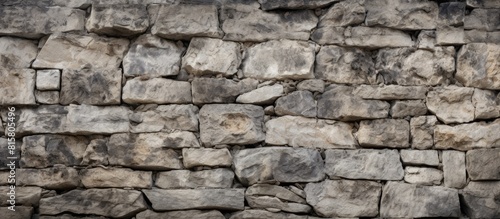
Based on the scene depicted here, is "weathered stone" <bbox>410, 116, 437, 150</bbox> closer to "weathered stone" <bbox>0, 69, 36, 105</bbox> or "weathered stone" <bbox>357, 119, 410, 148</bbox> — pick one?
"weathered stone" <bbox>357, 119, 410, 148</bbox>

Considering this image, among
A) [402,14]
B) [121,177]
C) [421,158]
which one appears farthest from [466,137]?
[121,177]

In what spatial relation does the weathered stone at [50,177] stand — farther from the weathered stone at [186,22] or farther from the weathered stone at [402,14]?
the weathered stone at [402,14]

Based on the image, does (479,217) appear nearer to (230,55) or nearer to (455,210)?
(455,210)

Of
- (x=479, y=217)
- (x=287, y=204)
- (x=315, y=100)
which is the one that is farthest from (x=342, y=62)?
(x=479, y=217)

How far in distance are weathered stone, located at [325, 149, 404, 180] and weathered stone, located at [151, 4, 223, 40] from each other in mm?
1103

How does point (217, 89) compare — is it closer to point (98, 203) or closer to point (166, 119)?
point (166, 119)

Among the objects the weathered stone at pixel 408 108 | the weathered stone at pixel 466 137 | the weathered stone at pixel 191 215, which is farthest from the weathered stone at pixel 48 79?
the weathered stone at pixel 466 137

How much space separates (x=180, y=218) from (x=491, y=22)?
7.82 feet

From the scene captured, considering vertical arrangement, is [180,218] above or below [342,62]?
below

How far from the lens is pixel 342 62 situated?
12.3 ft

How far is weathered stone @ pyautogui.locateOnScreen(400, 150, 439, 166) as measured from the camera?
3.69 m

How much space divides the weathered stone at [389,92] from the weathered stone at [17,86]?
2.09m

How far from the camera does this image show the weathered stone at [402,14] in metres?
3.76

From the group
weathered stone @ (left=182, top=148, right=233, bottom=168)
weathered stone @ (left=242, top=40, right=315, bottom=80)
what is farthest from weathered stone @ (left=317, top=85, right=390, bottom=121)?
weathered stone @ (left=182, top=148, right=233, bottom=168)
